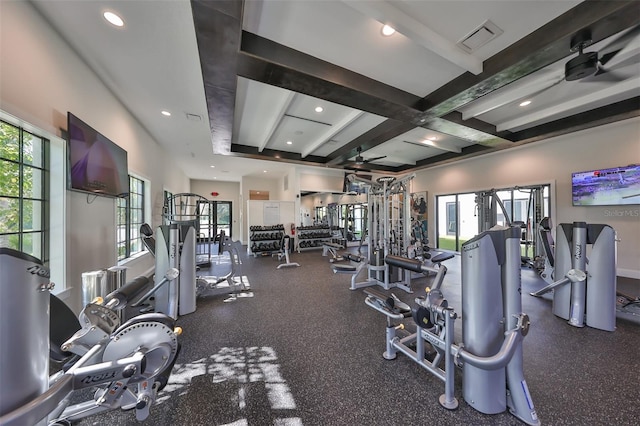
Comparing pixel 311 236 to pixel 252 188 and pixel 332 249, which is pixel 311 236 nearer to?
pixel 332 249

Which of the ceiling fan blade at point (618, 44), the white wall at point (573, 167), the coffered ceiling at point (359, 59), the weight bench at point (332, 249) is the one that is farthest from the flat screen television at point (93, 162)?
the white wall at point (573, 167)

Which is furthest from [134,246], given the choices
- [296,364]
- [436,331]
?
[436,331]

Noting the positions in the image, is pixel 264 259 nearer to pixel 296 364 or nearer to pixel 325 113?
pixel 325 113

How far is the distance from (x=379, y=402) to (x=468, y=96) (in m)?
4.06

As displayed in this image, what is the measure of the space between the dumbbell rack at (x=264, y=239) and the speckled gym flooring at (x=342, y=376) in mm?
4624

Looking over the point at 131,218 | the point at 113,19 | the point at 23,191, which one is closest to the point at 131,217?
the point at 131,218

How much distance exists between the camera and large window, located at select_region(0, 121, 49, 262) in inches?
78.3

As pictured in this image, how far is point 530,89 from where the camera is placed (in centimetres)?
345

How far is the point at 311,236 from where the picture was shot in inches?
337

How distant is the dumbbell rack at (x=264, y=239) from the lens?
779 centimetres

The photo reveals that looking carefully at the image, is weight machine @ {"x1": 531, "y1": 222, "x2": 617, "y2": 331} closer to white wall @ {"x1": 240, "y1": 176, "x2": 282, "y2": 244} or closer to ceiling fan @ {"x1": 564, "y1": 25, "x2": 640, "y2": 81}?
ceiling fan @ {"x1": 564, "y1": 25, "x2": 640, "y2": 81}

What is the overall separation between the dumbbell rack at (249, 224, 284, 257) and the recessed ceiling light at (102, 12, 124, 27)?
6264mm

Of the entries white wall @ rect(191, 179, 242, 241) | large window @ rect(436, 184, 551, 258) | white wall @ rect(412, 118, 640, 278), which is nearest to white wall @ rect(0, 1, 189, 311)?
large window @ rect(436, 184, 551, 258)

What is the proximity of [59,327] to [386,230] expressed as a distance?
Answer: 414 cm
